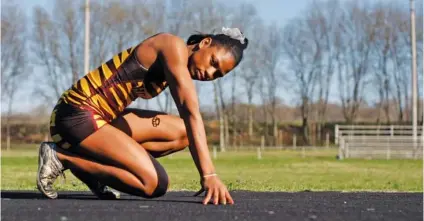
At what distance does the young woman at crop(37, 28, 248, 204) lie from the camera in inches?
161

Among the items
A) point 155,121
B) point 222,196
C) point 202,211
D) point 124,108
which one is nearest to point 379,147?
point 155,121

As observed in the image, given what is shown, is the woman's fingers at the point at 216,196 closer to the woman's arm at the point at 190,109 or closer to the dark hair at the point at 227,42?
the woman's arm at the point at 190,109

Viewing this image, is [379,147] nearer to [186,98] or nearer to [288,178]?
[288,178]

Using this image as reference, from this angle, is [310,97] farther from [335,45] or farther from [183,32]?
[183,32]

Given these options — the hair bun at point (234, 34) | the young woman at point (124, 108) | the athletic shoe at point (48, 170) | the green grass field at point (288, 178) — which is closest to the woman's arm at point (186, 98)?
the young woman at point (124, 108)

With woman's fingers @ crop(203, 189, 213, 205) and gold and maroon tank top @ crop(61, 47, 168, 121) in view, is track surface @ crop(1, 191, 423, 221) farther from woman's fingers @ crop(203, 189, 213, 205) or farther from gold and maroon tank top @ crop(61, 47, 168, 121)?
gold and maroon tank top @ crop(61, 47, 168, 121)

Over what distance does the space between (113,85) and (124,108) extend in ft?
0.87

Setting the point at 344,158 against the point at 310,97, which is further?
the point at 310,97

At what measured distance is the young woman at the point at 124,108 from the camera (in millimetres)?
4078

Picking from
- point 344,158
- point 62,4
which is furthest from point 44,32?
point 344,158

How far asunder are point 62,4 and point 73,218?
145 feet

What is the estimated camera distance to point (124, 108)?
4.57m

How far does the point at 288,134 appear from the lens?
5816 cm

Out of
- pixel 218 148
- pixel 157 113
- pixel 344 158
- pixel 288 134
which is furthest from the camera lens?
pixel 288 134
